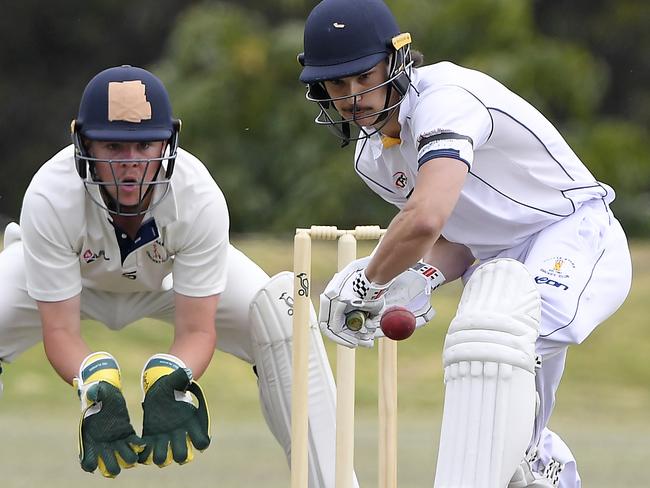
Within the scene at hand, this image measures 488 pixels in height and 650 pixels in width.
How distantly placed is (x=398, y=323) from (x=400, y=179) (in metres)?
0.70

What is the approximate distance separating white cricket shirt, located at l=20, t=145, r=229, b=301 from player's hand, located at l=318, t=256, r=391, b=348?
0.81 meters

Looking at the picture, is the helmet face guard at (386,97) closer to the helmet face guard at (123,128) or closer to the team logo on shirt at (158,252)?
the helmet face guard at (123,128)

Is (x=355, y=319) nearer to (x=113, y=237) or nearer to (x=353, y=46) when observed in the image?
(x=353, y=46)

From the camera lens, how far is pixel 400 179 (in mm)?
3797

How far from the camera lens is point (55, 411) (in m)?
8.81

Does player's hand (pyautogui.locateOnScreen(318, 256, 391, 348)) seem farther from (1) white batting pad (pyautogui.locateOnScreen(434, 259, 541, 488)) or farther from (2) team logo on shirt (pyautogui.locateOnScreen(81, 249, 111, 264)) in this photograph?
(2) team logo on shirt (pyautogui.locateOnScreen(81, 249, 111, 264))

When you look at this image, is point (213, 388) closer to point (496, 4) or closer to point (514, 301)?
point (514, 301)

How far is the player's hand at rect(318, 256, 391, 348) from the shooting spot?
339 cm

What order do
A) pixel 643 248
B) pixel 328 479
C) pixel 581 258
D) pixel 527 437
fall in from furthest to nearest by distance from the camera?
1. pixel 643 248
2. pixel 328 479
3. pixel 581 258
4. pixel 527 437

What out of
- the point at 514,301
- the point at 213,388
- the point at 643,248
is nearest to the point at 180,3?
the point at 643,248

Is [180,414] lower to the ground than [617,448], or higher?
higher

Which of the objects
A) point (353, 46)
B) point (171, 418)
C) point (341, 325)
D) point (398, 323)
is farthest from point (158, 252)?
point (398, 323)

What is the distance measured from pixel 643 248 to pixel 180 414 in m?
9.21

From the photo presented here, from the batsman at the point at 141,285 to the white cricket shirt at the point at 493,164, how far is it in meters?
0.63
